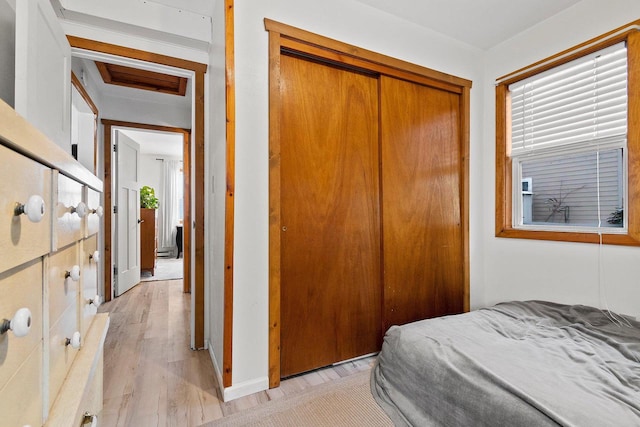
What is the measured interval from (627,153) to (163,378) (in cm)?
314

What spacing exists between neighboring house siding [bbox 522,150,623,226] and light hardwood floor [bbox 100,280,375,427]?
1760 mm

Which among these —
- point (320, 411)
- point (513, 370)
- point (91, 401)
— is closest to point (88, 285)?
point (91, 401)

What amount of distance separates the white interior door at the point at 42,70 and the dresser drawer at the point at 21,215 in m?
0.85

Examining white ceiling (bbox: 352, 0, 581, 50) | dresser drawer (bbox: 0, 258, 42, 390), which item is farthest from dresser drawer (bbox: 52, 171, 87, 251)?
white ceiling (bbox: 352, 0, 581, 50)

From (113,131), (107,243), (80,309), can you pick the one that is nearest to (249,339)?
(80,309)

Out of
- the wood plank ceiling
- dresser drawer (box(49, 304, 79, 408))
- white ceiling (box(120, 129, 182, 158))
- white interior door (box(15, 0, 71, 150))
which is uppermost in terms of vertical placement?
white ceiling (box(120, 129, 182, 158))

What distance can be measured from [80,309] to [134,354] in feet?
4.66

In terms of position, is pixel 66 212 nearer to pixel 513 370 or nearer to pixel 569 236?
pixel 513 370

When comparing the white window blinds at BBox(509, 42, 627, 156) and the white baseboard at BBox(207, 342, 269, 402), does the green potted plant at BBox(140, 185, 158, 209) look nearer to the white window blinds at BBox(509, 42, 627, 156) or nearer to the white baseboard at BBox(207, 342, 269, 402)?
the white baseboard at BBox(207, 342, 269, 402)

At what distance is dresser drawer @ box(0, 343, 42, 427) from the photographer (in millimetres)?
452

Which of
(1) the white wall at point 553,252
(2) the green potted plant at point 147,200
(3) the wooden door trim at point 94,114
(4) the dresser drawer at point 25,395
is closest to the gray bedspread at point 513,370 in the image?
(1) the white wall at point 553,252

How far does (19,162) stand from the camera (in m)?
0.48

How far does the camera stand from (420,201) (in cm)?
227

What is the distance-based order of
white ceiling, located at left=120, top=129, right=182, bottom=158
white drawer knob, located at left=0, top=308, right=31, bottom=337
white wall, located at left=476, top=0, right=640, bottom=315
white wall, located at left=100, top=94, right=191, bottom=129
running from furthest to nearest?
white ceiling, located at left=120, top=129, right=182, bottom=158
white wall, located at left=100, top=94, right=191, bottom=129
white wall, located at left=476, top=0, right=640, bottom=315
white drawer knob, located at left=0, top=308, right=31, bottom=337
